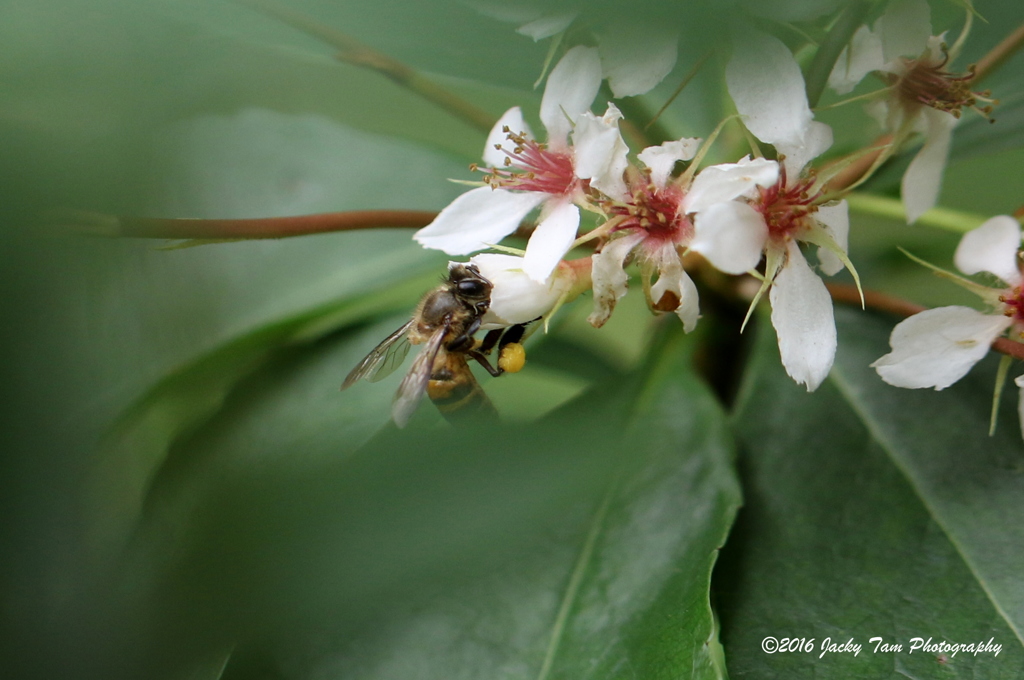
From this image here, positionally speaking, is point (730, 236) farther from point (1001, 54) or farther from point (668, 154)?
point (1001, 54)

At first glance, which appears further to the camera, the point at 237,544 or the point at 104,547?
the point at 104,547

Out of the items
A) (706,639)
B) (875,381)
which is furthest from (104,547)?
(875,381)

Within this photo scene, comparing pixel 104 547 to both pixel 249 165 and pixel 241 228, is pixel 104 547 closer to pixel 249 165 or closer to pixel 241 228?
pixel 241 228

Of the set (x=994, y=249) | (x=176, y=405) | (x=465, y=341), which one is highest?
(x=994, y=249)

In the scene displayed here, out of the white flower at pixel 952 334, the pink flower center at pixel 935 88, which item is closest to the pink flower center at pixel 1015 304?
the white flower at pixel 952 334

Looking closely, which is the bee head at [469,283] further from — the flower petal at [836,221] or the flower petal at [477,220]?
the flower petal at [836,221]

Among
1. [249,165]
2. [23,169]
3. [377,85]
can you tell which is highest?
[23,169]

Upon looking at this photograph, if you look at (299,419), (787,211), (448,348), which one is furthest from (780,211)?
(299,419)
